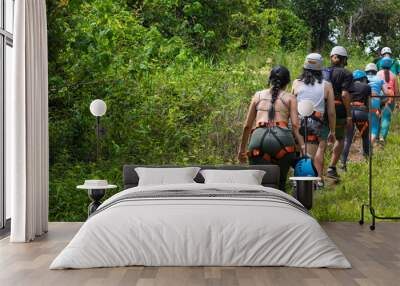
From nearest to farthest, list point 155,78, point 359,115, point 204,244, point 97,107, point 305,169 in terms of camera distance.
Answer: point 204,244 < point 305,169 < point 97,107 < point 359,115 < point 155,78

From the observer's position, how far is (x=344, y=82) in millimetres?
7867

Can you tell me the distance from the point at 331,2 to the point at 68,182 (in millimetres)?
3715

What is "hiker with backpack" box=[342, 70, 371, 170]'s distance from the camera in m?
7.90

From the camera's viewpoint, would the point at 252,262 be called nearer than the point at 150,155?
Yes

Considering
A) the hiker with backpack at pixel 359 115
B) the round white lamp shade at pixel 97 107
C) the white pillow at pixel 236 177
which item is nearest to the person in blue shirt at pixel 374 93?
the hiker with backpack at pixel 359 115

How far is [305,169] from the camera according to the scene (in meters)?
7.05

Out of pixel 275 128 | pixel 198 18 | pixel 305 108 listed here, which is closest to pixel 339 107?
pixel 305 108

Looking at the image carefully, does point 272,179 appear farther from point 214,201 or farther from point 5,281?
point 5,281

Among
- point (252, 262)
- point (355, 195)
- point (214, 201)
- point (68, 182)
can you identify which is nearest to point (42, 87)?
point (68, 182)

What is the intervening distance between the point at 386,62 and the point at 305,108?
5.21ft

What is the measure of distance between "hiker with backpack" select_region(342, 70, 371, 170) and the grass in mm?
160

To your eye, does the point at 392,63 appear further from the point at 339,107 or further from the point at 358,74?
the point at 339,107

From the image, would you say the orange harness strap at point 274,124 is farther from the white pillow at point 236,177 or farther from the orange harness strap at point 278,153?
the white pillow at point 236,177

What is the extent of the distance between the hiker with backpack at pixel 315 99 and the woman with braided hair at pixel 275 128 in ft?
1.56
